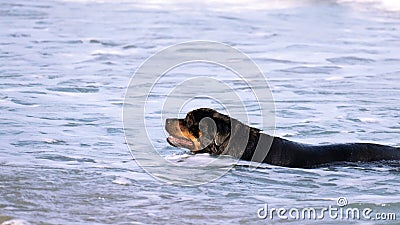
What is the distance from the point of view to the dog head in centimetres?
828

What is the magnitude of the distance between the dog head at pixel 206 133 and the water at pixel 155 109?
199mm

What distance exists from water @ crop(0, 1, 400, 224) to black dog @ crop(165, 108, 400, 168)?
0.51ft

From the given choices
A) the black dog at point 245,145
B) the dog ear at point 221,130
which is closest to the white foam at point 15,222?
Result: the black dog at point 245,145

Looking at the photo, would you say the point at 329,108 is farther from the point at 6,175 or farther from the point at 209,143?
the point at 6,175

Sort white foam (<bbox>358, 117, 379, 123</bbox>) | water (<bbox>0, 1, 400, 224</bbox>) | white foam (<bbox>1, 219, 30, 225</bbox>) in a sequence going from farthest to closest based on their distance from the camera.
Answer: white foam (<bbox>358, 117, 379, 123</bbox>)
water (<bbox>0, 1, 400, 224</bbox>)
white foam (<bbox>1, 219, 30, 225</bbox>)

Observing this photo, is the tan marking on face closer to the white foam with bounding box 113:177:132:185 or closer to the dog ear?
the dog ear

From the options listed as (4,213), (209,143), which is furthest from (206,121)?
(4,213)

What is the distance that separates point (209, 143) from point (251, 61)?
250 inches

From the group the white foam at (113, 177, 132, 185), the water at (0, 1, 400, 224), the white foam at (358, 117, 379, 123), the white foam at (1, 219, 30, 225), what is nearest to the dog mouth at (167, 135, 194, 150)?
the water at (0, 1, 400, 224)

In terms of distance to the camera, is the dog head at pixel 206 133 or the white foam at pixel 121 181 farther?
the dog head at pixel 206 133

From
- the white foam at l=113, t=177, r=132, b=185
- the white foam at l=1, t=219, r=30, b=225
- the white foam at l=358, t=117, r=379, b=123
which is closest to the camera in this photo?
the white foam at l=1, t=219, r=30, b=225

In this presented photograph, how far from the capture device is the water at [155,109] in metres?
6.86

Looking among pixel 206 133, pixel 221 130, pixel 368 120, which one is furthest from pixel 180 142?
pixel 368 120

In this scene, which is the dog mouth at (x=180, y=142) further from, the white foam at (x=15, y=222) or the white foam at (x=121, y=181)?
the white foam at (x=15, y=222)
